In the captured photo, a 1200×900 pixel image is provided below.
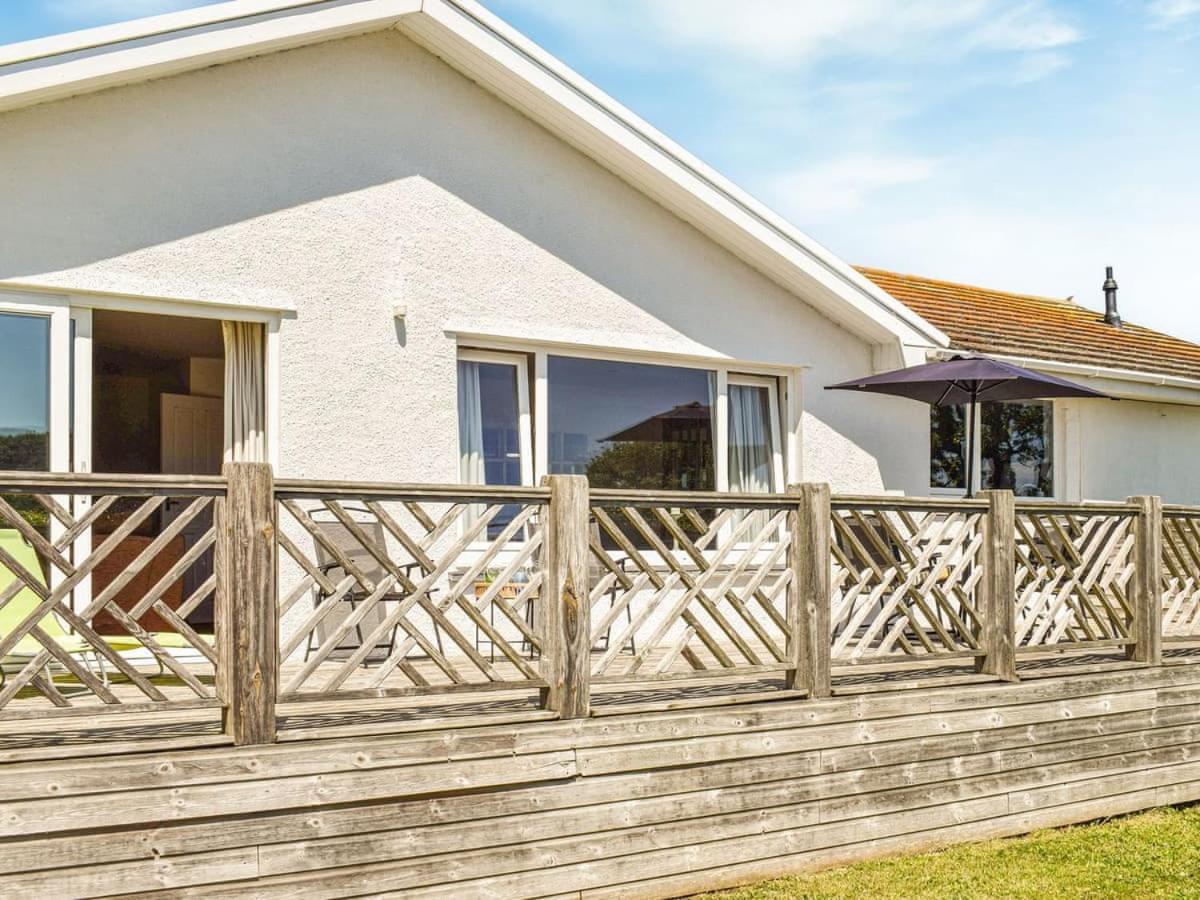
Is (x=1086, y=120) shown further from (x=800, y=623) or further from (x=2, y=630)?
(x=2, y=630)

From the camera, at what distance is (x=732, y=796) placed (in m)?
5.72

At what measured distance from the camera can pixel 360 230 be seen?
7.86 m

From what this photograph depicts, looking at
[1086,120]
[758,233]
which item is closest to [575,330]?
[758,233]

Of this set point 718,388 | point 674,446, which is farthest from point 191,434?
point 718,388

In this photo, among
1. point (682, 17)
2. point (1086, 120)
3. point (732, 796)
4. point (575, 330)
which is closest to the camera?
point (732, 796)

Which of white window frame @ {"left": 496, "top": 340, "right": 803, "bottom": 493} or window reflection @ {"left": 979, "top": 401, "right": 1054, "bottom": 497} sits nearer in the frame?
white window frame @ {"left": 496, "top": 340, "right": 803, "bottom": 493}

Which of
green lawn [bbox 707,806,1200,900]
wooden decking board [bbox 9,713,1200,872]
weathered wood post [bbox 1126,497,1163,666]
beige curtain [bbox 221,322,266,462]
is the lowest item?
green lawn [bbox 707,806,1200,900]

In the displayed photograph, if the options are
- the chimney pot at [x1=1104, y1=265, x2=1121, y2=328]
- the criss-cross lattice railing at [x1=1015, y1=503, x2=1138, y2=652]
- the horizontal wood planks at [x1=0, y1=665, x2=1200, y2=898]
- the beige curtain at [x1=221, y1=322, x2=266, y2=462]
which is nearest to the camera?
the horizontal wood planks at [x1=0, y1=665, x2=1200, y2=898]

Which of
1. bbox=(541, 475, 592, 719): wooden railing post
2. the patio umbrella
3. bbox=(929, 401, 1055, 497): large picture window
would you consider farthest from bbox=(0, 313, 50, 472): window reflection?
bbox=(929, 401, 1055, 497): large picture window

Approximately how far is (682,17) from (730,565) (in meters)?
7.31

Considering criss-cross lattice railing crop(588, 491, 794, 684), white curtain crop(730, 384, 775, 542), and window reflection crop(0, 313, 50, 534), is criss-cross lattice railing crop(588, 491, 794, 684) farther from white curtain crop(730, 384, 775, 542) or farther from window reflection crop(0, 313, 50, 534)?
white curtain crop(730, 384, 775, 542)

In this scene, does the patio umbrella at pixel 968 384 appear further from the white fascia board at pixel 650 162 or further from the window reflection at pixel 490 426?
the window reflection at pixel 490 426

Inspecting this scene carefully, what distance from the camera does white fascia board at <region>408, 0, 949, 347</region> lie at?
26.5 ft

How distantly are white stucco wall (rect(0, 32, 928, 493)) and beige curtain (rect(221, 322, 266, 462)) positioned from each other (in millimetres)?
238
